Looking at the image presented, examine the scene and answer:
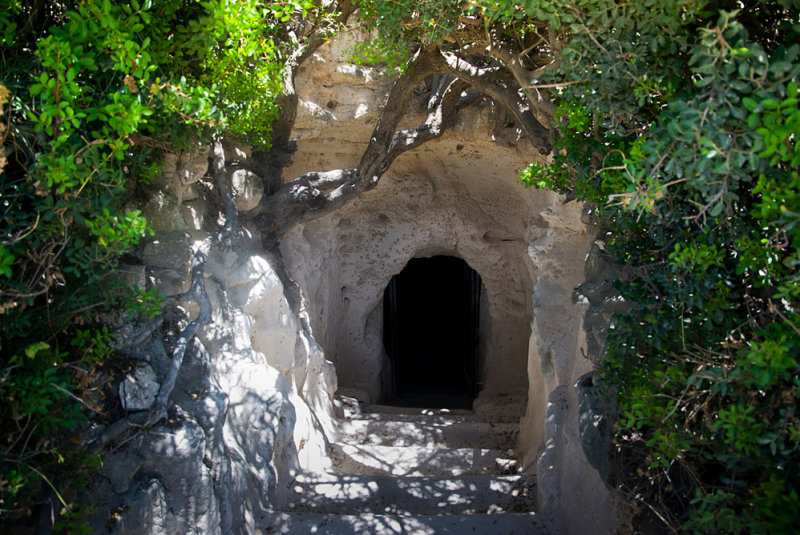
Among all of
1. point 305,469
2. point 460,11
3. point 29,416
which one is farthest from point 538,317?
point 29,416

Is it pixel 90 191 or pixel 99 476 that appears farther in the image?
pixel 99 476

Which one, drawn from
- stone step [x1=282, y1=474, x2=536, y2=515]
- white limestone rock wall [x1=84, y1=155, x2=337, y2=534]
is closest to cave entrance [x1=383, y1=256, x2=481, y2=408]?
white limestone rock wall [x1=84, y1=155, x2=337, y2=534]

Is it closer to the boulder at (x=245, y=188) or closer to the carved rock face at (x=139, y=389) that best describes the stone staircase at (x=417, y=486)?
the carved rock face at (x=139, y=389)

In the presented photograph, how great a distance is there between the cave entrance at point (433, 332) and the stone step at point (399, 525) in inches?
189

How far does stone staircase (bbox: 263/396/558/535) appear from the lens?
4199 millimetres

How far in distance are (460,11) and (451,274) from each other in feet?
33.3

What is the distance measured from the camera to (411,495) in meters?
4.83

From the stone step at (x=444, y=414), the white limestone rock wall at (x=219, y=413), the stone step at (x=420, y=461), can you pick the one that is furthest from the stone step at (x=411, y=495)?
the stone step at (x=444, y=414)

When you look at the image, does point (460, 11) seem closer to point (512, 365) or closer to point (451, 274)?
point (512, 365)

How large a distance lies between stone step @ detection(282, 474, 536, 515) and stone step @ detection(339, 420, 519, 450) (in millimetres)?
1254

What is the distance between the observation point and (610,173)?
307cm

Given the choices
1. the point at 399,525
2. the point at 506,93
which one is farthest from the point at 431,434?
the point at 506,93

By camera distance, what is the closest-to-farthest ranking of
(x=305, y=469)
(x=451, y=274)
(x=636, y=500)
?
(x=636, y=500)
(x=305, y=469)
(x=451, y=274)

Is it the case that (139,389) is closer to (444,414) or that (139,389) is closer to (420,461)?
(420,461)
